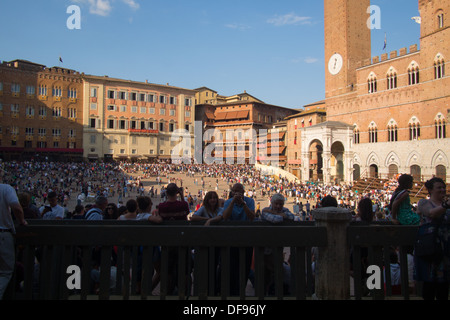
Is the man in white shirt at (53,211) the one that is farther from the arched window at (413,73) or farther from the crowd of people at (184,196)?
the arched window at (413,73)

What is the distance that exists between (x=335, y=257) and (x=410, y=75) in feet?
142

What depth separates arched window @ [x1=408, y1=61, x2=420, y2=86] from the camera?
1507 inches

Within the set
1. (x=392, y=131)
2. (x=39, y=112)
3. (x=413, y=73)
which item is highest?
(x=413, y=73)

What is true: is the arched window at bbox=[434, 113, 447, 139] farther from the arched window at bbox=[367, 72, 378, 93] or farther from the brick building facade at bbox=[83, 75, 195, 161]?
the brick building facade at bbox=[83, 75, 195, 161]

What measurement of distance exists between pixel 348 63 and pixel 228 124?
30209 mm

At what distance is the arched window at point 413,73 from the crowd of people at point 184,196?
14009 millimetres

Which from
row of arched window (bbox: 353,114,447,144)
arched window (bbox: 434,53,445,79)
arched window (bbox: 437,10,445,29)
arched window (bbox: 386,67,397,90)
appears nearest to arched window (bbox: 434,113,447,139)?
row of arched window (bbox: 353,114,447,144)

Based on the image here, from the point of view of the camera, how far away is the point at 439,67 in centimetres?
3538

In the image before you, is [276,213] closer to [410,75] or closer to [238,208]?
[238,208]

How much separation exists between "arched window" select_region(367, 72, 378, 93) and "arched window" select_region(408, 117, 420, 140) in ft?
24.3

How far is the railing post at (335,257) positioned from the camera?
330 cm

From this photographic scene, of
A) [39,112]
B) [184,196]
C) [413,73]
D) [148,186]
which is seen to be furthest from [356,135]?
[39,112]

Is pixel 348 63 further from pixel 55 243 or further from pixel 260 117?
pixel 55 243
